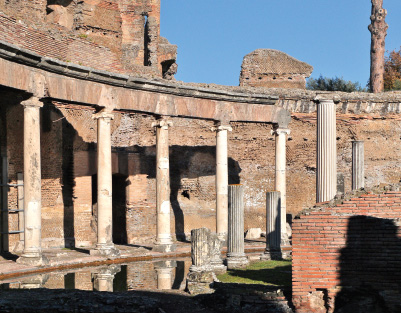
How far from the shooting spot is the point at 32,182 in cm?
1522

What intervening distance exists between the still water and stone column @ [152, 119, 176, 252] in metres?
2.20

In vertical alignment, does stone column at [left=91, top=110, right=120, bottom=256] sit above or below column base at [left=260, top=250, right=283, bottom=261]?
above

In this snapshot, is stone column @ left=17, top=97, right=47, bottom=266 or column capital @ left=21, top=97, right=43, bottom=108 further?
column capital @ left=21, top=97, right=43, bottom=108

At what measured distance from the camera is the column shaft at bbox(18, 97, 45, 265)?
15.1m

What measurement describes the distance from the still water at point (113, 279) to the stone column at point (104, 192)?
89 cm

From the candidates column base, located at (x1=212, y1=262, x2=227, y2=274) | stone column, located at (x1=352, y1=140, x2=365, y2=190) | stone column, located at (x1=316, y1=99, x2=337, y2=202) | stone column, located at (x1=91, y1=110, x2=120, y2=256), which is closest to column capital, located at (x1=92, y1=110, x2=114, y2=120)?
stone column, located at (x1=91, y1=110, x2=120, y2=256)

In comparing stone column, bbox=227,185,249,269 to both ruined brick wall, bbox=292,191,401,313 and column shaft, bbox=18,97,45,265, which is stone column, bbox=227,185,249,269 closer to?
column shaft, bbox=18,97,45,265

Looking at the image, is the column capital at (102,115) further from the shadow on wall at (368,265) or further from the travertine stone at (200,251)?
the shadow on wall at (368,265)

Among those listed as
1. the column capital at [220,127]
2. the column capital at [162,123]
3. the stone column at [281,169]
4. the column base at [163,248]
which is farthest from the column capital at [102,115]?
the stone column at [281,169]

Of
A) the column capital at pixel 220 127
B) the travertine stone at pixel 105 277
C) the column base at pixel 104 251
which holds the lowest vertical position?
the travertine stone at pixel 105 277

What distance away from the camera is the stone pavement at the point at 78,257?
47.4ft

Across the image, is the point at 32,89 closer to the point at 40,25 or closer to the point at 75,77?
the point at 75,77

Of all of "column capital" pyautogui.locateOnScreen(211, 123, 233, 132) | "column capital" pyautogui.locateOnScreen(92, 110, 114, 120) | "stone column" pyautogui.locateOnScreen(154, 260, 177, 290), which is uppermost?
"column capital" pyautogui.locateOnScreen(92, 110, 114, 120)

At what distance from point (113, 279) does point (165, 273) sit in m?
1.42
